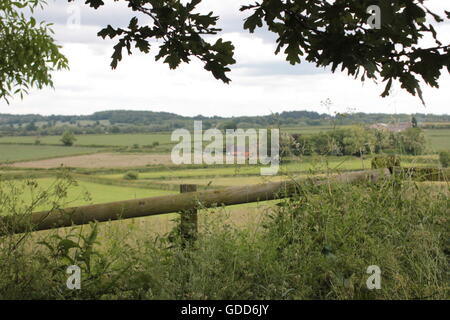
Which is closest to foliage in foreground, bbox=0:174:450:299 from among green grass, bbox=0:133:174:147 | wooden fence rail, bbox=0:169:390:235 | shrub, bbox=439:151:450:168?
wooden fence rail, bbox=0:169:390:235

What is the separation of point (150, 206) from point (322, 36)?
99.2 inches

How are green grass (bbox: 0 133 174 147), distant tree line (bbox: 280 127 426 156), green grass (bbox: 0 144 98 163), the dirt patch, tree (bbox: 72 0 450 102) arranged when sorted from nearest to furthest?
tree (bbox: 72 0 450 102) < distant tree line (bbox: 280 127 426 156) < the dirt patch < green grass (bbox: 0 144 98 163) < green grass (bbox: 0 133 174 147)

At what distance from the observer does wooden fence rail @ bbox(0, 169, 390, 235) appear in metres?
4.42

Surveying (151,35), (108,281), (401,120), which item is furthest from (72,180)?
(401,120)

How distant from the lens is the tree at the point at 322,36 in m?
2.97

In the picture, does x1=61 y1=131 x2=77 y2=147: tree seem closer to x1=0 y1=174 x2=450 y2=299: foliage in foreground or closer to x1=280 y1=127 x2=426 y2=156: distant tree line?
x1=280 y1=127 x2=426 y2=156: distant tree line

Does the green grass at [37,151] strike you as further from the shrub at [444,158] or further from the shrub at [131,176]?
the shrub at [444,158]

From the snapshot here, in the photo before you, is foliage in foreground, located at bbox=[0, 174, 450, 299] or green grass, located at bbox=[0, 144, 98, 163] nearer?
foliage in foreground, located at bbox=[0, 174, 450, 299]

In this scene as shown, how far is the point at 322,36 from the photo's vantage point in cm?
334

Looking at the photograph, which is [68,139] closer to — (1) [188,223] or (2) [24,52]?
(2) [24,52]

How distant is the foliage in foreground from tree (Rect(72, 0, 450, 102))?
148cm

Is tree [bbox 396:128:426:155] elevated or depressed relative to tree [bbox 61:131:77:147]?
elevated

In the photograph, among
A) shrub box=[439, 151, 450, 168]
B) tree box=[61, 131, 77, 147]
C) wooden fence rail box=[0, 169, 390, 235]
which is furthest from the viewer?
tree box=[61, 131, 77, 147]
